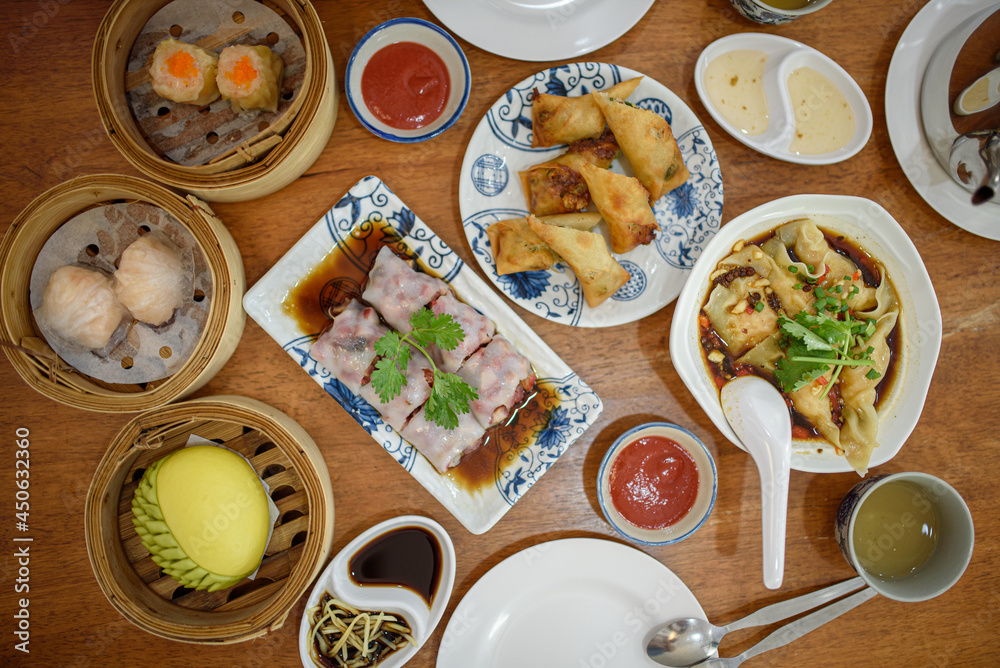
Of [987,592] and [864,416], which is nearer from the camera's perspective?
[864,416]

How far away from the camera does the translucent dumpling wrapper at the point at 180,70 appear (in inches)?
83.3

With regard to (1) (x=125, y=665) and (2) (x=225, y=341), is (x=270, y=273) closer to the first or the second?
(2) (x=225, y=341)

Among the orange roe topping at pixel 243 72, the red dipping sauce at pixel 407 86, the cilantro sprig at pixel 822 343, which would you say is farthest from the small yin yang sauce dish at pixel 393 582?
the orange roe topping at pixel 243 72

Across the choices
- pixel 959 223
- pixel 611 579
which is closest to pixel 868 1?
pixel 959 223

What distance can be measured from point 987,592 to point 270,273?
383 centimetres

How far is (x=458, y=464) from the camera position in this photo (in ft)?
7.94

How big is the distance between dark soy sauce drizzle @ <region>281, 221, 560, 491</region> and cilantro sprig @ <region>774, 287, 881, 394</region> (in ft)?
3.43

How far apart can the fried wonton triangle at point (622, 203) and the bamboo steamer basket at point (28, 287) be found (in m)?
1.64

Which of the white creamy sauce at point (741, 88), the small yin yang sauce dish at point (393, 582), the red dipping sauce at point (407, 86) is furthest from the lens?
the white creamy sauce at point (741, 88)

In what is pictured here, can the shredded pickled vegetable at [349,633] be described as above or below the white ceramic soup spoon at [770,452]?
Answer: above

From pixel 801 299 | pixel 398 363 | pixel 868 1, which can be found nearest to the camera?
pixel 398 363

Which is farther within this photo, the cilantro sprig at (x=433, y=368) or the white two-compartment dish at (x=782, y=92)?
the white two-compartment dish at (x=782, y=92)

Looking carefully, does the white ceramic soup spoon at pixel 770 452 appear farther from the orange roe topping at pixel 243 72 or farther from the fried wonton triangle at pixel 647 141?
the orange roe topping at pixel 243 72

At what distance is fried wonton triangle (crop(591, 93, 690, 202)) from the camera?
229 cm
